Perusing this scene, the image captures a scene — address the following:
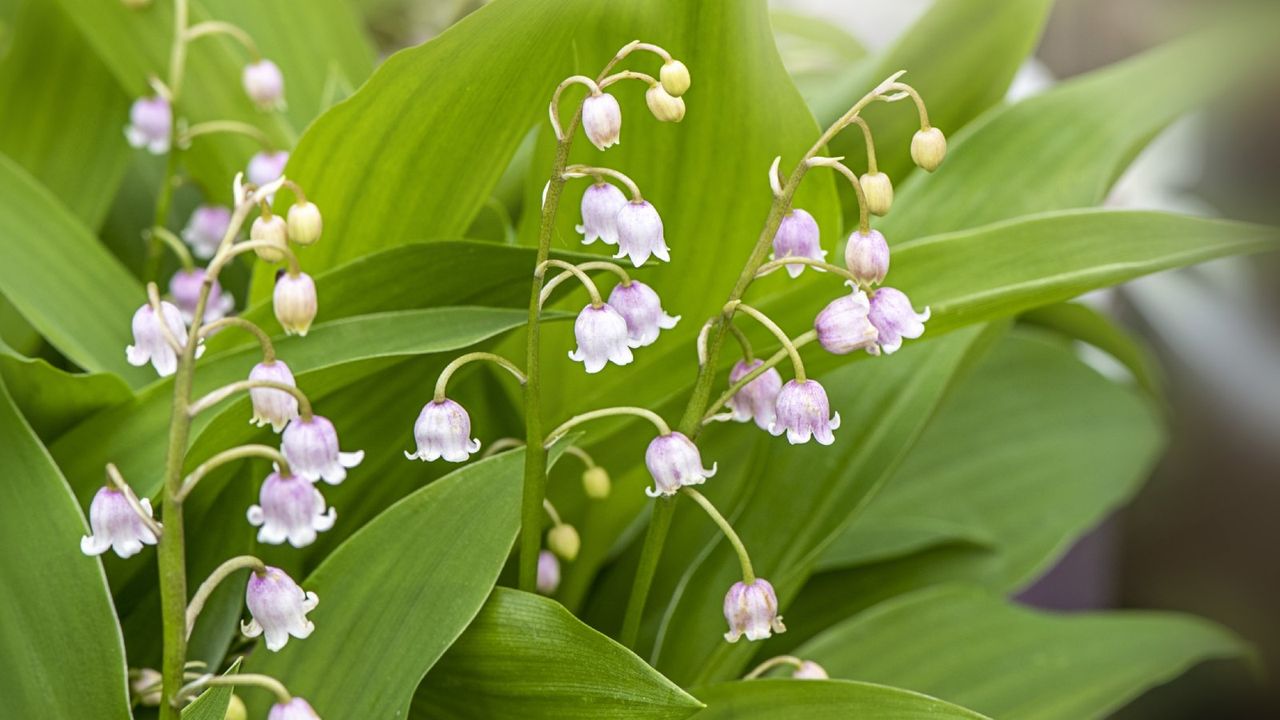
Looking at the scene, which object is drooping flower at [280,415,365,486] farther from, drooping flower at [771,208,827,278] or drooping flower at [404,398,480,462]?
drooping flower at [771,208,827,278]

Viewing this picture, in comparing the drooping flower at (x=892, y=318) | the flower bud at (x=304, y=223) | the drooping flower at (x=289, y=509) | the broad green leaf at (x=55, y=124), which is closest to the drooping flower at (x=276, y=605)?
the drooping flower at (x=289, y=509)

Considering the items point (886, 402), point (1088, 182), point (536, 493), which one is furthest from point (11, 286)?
point (1088, 182)

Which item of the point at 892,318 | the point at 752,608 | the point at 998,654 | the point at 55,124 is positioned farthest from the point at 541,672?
the point at 55,124

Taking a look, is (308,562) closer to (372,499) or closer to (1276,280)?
(372,499)

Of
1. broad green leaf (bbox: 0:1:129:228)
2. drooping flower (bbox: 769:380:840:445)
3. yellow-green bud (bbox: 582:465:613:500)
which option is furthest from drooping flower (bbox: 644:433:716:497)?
broad green leaf (bbox: 0:1:129:228)

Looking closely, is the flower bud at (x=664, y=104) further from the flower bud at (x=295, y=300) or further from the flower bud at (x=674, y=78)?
the flower bud at (x=295, y=300)

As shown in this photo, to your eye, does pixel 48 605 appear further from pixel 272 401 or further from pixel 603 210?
pixel 603 210

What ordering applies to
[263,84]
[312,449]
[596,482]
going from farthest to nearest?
[263,84], [596,482], [312,449]
